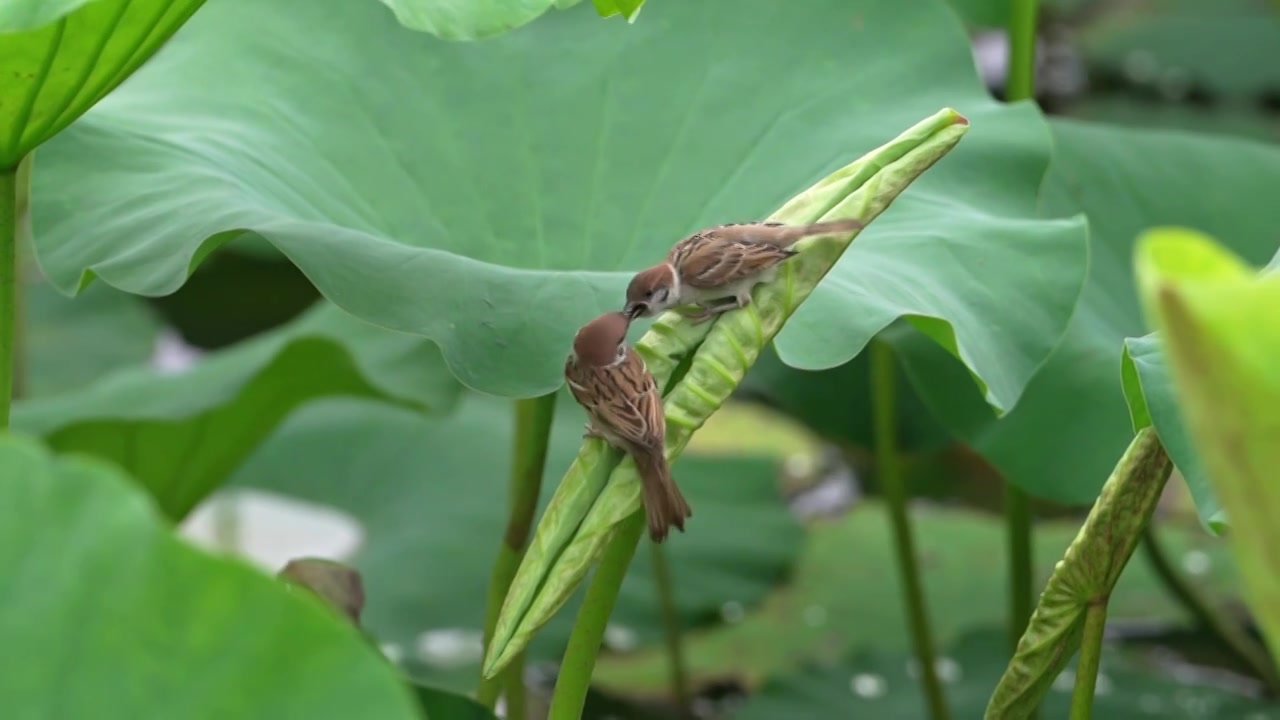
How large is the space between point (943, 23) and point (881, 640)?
970 millimetres

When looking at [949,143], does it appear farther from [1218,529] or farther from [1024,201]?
[1024,201]

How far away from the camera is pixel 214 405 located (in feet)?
4.50

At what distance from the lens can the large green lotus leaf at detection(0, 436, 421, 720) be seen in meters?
0.48

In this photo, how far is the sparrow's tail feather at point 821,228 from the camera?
647 millimetres

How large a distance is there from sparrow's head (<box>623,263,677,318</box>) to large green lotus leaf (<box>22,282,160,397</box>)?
68.8 inches

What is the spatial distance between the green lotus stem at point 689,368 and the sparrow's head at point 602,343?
0.02 metres

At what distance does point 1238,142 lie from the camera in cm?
152

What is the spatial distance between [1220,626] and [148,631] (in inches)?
61.5

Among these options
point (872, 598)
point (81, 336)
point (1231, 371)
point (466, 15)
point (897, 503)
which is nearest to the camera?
point (1231, 371)

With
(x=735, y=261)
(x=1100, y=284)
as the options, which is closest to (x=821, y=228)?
(x=735, y=261)

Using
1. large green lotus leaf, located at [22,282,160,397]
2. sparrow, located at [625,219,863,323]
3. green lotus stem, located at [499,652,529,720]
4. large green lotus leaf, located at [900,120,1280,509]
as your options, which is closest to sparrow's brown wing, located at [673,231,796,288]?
sparrow, located at [625,219,863,323]

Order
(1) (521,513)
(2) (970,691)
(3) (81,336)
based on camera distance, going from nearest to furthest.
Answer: (1) (521,513)
(2) (970,691)
(3) (81,336)

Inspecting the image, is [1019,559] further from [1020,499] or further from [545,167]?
[545,167]

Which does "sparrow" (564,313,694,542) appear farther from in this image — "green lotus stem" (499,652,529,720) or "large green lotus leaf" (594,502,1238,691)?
"large green lotus leaf" (594,502,1238,691)
